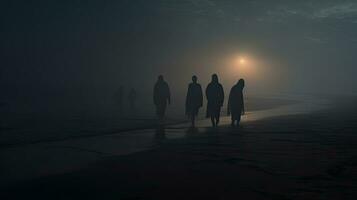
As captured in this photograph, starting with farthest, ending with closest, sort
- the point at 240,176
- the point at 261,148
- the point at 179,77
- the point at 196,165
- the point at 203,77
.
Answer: the point at 203,77
the point at 179,77
the point at 261,148
the point at 196,165
the point at 240,176

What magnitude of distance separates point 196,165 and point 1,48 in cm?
10496

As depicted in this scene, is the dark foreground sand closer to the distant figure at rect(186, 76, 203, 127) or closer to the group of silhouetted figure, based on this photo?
the group of silhouetted figure

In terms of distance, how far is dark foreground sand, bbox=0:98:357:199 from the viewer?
23.6ft

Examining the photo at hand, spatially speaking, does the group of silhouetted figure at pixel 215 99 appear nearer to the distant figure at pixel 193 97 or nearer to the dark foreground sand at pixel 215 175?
the distant figure at pixel 193 97

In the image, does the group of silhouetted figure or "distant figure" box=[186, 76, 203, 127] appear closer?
the group of silhouetted figure

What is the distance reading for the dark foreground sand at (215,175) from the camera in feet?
23.6

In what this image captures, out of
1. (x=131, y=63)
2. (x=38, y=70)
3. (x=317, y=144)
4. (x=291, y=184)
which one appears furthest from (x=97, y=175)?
(x=131, y=63)

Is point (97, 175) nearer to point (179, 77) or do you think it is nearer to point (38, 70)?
point (38, 70)

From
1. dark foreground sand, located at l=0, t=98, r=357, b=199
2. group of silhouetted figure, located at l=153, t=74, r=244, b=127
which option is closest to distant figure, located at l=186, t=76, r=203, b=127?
group of silhouetted figure, located at l=153, t=74, r=244, b=127

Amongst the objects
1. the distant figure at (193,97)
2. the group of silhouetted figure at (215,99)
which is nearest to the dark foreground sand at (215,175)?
the group of silhouetted figure at (215,99)

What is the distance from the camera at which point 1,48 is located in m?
105

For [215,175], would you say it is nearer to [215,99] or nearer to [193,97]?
[215,99]

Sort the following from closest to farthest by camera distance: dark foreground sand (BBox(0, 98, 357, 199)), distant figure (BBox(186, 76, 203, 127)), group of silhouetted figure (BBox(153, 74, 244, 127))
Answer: dark foreground sand (BBox(0, 98, 357, 199))
group of silhouetted figure (BBox(153, 74, 244, 127))
distant figure (BBox(186, 76, 203, 127))

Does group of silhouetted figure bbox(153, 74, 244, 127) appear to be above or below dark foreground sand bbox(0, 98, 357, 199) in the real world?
above
